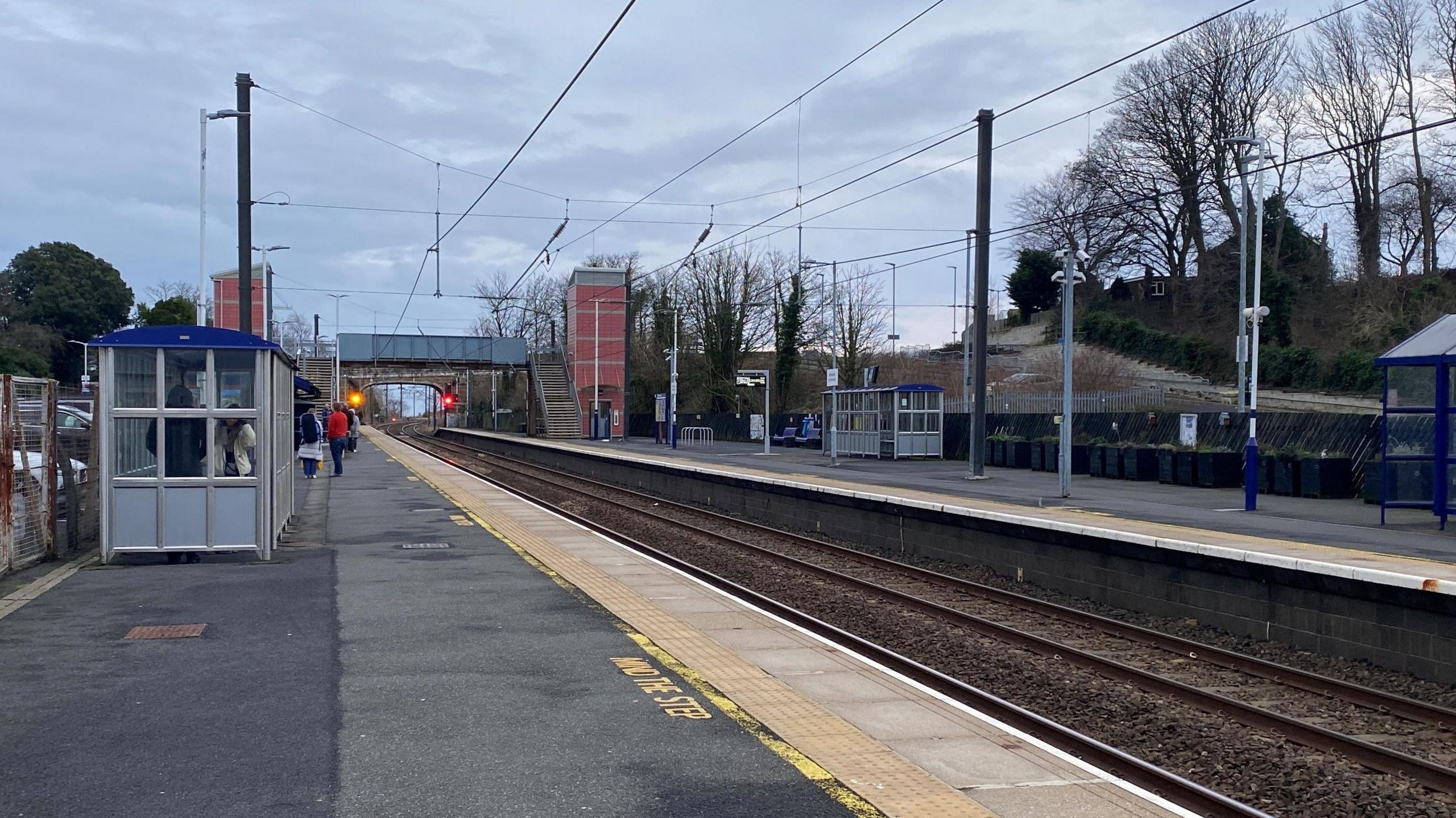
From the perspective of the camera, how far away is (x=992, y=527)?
47.8 ft

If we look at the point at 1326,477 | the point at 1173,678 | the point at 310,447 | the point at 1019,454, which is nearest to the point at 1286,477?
the point at 1326,477

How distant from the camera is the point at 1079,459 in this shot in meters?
30.1

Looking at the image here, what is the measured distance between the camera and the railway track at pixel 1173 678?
22.2 feet

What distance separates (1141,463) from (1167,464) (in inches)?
44.8

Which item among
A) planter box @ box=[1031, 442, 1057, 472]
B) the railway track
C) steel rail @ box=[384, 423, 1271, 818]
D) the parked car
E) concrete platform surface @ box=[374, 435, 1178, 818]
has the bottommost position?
the railway track

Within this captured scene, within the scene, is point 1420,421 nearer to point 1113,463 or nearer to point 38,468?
point 1113,463

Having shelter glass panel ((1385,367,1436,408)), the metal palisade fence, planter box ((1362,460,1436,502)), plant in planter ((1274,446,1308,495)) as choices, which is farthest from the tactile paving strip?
the metal palisade fence

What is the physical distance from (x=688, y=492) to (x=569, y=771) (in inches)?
864

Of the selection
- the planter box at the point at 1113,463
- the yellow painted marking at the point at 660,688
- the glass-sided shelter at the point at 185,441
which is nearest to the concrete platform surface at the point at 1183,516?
the planter box at the point at 1113,463

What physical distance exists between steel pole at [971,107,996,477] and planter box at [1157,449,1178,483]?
3864mm

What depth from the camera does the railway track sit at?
22.2 feet

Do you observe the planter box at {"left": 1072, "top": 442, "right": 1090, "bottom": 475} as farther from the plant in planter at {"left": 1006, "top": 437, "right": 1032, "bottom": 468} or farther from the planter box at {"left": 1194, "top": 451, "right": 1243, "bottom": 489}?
the planter box at {"left": 1194, "top": 451, "right": 1243, "bottom": 489}

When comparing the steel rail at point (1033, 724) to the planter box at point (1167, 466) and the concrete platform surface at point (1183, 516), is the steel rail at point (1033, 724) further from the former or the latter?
the planter box at point (1167, 466)

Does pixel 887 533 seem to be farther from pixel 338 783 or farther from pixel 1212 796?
pixel 338 783
